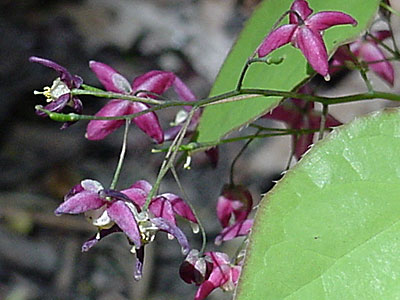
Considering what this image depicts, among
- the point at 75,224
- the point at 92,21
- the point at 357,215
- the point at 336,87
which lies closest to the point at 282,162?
the point at 336,87

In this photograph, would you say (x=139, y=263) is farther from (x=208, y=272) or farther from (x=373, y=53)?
(x=373, y=53)

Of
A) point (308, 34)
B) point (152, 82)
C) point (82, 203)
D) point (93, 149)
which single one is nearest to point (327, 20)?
point (308, 34)

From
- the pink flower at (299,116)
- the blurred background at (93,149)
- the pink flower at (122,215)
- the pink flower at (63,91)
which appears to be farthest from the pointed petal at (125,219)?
the blurred background at (93,149)

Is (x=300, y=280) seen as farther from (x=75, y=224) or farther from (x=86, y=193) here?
(x=75, y=224)

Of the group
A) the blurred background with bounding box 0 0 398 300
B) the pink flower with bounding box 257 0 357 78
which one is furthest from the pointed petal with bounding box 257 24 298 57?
the blurred background with bounding box 0 0 398 300

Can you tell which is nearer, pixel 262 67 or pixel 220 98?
pixel 220 98

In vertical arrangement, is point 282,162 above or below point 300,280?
below
